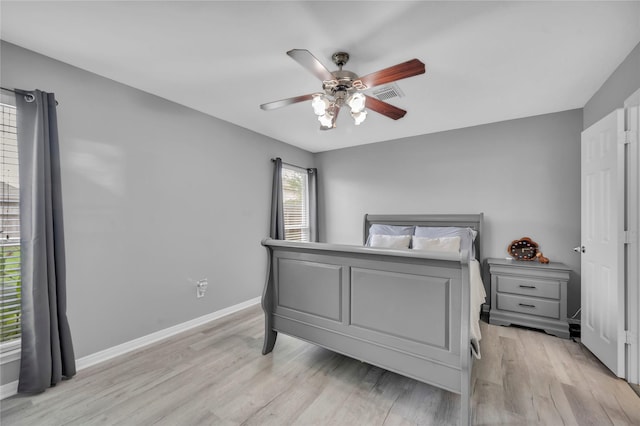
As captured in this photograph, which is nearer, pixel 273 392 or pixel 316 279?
pixel 273 392

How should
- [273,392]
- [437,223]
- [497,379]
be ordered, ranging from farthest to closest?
[437,223] → [497,379] → [273,392]

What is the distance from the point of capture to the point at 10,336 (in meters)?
1.98

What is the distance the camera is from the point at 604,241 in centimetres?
223

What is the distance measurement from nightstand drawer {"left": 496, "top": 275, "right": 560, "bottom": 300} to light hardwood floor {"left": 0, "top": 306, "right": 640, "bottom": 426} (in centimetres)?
55

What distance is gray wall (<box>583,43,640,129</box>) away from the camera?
1.97 meters

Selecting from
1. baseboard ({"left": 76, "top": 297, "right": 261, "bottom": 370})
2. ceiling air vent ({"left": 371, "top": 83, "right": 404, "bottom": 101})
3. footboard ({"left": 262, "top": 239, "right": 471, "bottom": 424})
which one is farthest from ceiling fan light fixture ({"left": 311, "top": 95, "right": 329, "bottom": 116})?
baseboard ({"left": 76, "top": 297, "right": 261, "bottom": 370})

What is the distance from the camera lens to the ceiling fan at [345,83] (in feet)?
5.31

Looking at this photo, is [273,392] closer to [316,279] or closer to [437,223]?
[316,279]

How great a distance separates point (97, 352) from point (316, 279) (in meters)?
2.00

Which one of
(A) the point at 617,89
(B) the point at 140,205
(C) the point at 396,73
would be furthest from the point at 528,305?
(B) the point at 140,205

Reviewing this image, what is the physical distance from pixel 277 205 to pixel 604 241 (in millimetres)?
3577

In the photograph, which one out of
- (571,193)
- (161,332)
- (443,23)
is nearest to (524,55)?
(443,23)

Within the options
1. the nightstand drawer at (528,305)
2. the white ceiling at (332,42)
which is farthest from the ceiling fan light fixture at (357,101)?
the nightstand drawer at (528,305)

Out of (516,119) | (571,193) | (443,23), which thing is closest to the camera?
(443,23)
